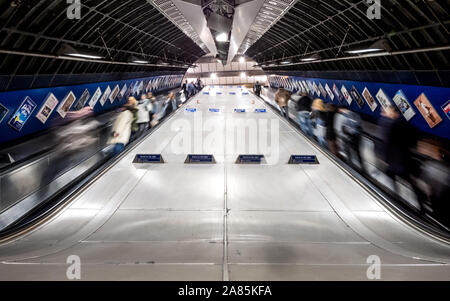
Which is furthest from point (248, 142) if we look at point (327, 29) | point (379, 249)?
point (327, 29)

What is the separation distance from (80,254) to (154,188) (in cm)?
253

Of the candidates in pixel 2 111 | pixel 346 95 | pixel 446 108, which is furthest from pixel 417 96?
pixel 2 111

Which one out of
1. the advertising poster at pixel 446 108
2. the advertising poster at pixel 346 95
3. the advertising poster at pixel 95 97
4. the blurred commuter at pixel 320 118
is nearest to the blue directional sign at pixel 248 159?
the blurred commuter at pixel 320 118

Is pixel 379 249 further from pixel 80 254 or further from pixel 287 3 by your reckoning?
pixel 287 3

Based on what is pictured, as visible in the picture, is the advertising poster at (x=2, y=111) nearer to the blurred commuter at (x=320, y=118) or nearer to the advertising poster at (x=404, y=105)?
the blurred commuter at (x=320, y=118)

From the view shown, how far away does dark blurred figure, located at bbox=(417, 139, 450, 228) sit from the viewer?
6.41 m

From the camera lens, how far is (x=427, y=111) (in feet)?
39.9

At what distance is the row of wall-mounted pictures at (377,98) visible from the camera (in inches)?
471

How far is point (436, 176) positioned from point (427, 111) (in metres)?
5.60

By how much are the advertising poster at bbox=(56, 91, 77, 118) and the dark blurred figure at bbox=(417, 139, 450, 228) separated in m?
18.2

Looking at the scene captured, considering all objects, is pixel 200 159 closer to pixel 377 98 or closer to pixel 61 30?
pixel 61 30

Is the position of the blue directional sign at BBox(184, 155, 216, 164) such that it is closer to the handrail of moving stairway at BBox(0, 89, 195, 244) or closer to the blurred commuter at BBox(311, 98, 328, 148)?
the handrail of moving stairway at BBox(0, 89, 195, 244)

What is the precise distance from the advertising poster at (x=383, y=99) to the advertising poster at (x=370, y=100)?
2.29 feet

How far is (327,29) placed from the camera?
45.6ft
